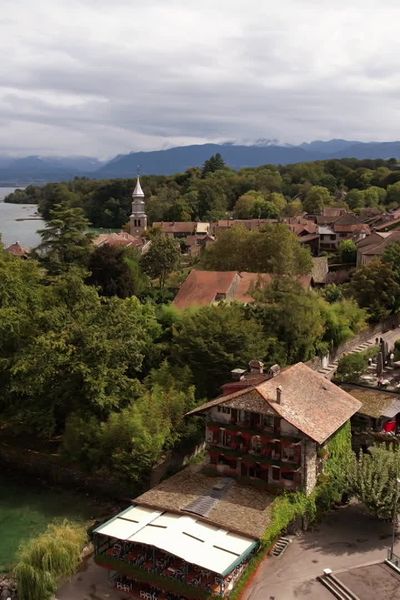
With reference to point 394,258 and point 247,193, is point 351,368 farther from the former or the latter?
point 247,193

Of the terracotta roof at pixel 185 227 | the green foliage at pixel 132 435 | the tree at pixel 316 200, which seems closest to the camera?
the green foliage at pixel 132 435

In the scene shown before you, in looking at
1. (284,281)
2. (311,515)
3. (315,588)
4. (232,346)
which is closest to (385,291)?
(284,281)

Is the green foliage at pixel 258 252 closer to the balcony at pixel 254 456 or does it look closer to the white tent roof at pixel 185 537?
the balcony at pixel 254 456

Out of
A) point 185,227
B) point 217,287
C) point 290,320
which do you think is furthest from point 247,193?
point 290,320

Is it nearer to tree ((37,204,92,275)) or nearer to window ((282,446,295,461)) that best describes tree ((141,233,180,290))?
tree ((37,204,92,275))

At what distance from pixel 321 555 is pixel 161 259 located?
37739mm

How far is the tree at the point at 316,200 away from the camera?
417ft

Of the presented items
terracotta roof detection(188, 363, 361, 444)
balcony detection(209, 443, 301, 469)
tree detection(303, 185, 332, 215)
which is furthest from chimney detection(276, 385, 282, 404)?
tree detection(303, 185, 332, 215)

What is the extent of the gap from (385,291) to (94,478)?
3093cm

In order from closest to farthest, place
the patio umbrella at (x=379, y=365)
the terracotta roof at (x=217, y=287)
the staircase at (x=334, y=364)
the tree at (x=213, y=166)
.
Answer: the patio umbrella at (x=379, y=365) → the staircase at (x=334, y=364) → the terracotta roof at (x=217, y=287) → the tree at (x=213, y=166)

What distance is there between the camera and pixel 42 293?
1652 inches

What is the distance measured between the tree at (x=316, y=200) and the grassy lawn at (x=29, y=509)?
10054 cm

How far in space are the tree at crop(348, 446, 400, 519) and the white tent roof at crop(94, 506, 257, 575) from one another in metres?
6.43

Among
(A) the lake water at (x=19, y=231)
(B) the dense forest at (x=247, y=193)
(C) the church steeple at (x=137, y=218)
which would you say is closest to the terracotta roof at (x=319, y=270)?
(B) the dense forest at (x=247, y=193)
